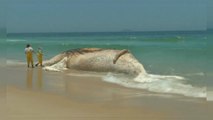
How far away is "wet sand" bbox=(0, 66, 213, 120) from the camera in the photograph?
16.8ft

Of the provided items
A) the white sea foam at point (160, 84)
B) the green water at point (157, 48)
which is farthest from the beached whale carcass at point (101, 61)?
the white sea foam at point (160, 84)

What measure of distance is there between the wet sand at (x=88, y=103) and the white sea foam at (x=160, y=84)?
12.2 inches

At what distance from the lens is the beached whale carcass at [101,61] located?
31.3ft

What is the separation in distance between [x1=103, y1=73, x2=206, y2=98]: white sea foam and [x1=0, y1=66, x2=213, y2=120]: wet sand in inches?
12.2

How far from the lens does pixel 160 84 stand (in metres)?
7.59

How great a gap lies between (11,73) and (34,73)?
511mm

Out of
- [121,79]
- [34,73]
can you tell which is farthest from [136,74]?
[34,73]

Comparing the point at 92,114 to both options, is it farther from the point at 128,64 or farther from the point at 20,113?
the point at 128,64

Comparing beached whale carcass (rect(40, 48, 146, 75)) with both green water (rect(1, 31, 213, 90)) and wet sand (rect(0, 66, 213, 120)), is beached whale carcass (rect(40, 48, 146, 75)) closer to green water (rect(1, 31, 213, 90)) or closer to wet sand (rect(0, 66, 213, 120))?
green water (rect(1, 31, 213, 90))

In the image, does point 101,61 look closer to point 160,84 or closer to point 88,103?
point 160,84

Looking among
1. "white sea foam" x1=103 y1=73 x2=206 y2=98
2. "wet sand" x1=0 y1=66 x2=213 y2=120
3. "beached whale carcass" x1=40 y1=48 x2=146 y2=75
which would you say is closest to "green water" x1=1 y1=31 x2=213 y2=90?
"white sea foam" x1=103 y1=73 x2=206 y2=98

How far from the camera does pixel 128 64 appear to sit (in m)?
9.59

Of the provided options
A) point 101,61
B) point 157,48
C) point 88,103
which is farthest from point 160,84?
point 157,48

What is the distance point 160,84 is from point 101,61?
281cm
